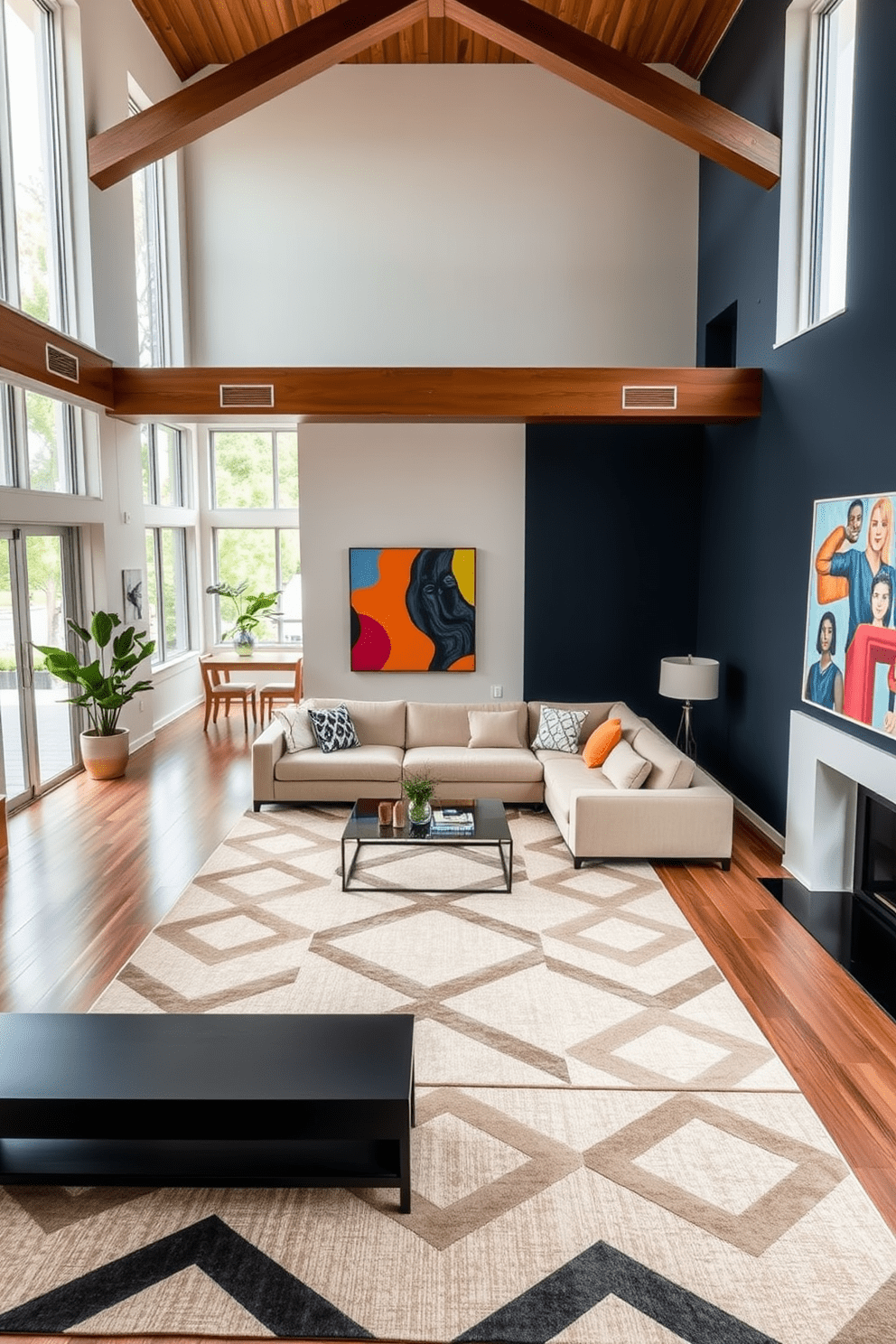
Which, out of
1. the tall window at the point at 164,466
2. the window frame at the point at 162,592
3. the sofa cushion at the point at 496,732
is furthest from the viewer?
the window frame at the point at 162,592

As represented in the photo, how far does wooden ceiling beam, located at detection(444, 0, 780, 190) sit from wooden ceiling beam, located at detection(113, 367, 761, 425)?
144 cm

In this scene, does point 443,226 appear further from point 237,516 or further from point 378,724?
point 378,724

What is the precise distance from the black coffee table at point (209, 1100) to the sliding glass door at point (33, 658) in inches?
159

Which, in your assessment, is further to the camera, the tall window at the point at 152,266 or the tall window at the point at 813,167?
the tall window at the point at 152,266

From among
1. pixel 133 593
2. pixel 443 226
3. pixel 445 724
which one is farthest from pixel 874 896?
pixel 443 226

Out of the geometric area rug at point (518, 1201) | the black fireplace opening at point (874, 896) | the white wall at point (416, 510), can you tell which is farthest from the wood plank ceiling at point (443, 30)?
the geometric area rug at point (518, 1201)

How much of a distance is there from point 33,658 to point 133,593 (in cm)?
181

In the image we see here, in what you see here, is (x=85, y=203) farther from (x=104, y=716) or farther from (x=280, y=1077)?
(x=280, y=1077)

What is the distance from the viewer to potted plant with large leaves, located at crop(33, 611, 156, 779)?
784cm

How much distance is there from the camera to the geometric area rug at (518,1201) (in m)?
2.74

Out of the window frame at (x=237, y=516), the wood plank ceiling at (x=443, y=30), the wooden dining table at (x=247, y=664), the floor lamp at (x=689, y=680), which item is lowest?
the wooden dining table at (x=247, y=664)

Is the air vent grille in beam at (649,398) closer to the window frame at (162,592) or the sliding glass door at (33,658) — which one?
the sliding glass door at (33,658)

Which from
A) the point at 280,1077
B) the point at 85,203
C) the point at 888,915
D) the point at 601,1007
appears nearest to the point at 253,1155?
the point at 280,1077

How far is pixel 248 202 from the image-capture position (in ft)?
31.8
